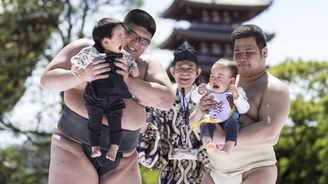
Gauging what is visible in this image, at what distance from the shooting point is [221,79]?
3.22 m

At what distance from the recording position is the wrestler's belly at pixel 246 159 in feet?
10.8

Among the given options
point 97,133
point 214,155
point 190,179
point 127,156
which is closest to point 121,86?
point 97,133

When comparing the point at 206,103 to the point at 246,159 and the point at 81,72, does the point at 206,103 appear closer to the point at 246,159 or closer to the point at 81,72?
the point at 246,159

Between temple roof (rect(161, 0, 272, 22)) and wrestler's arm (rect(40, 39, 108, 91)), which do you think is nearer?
wrestler's arm (rect(40, 39, 108, 91))

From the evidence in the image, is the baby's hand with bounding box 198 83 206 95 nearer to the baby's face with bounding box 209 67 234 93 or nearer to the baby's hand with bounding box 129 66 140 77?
the baby's face with bounding box 209 67 234 93

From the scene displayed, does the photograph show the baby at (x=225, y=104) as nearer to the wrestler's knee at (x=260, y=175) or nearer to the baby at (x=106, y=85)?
the wrestler's knee at (x=260, y=175)

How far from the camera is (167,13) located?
35.6 meters

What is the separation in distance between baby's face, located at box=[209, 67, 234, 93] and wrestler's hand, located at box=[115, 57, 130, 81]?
570mm

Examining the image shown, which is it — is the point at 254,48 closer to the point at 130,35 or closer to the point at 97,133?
the point at 130,35

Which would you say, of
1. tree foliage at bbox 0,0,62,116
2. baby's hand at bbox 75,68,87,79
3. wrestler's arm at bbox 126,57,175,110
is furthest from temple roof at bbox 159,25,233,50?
baby's hand at bbox 75,68,87,79

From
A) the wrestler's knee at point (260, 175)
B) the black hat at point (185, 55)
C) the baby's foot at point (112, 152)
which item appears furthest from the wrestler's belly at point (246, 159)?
the black hat at point (185, 55)

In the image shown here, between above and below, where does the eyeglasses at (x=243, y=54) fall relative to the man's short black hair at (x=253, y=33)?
below

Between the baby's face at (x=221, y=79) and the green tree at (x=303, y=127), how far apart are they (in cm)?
1861

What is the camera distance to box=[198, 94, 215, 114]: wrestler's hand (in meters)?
3.24
